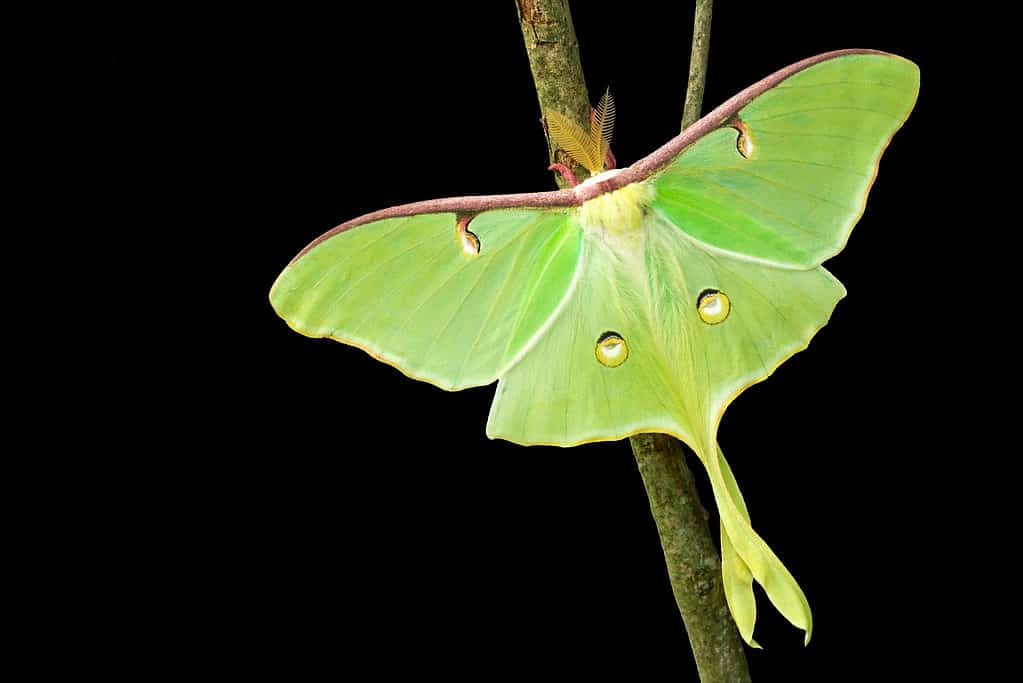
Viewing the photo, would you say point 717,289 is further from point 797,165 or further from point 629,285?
point 797,165

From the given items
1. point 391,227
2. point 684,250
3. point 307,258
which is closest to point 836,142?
point 684,250

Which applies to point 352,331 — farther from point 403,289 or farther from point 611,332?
point 611,332

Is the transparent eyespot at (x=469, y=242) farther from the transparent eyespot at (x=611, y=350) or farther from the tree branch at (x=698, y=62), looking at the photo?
the tree branch at (x=698, y=62)

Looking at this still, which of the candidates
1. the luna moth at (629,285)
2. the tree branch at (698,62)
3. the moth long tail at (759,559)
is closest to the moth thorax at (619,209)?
the luna moth at (629,285)

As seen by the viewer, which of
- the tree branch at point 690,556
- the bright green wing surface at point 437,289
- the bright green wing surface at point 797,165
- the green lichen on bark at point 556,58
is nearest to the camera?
the bright green wing surface at point 797,165

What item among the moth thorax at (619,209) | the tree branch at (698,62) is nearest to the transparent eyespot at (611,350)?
the moth thorax at (619,209)

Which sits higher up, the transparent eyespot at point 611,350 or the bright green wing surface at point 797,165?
the bright green wing surface at point 797,165

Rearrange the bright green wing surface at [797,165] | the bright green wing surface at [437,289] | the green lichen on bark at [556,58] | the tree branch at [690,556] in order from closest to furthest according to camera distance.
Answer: the bright green wing surface at [797,165]
the bright green wing surface at [437,289]
the green lichen on bark at [556,58]
the tree branch at [690,556]

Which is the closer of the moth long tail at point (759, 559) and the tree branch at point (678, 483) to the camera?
the moth long tail at point (759, 559)
